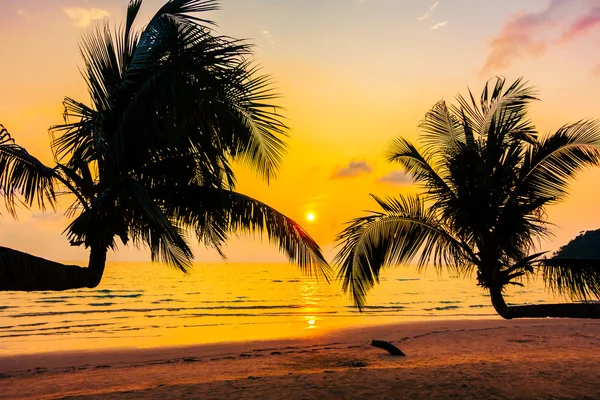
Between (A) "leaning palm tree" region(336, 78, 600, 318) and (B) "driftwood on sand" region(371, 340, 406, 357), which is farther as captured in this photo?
(B) "driftwood on sand" region(371, 340, 406, 357)

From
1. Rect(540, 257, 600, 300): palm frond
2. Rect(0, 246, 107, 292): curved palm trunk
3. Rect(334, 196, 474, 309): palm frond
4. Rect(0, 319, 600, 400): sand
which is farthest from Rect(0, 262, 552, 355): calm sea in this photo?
Rect(0, 246, 107, 292): curved palm trunk

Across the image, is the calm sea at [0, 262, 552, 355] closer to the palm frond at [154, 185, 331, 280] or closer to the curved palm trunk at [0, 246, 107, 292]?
the palm frond at [154, 185, 331, 280]

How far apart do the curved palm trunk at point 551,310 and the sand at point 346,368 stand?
1389mm

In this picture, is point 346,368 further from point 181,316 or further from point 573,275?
point 181,316

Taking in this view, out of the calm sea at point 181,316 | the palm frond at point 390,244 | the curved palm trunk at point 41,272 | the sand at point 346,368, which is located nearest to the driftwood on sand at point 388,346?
the sand at point 346,368

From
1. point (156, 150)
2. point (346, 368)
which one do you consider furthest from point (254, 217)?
point (346, 368)

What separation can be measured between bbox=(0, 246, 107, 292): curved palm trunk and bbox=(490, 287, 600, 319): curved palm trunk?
15.9 feet

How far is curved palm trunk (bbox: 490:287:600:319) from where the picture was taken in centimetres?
523

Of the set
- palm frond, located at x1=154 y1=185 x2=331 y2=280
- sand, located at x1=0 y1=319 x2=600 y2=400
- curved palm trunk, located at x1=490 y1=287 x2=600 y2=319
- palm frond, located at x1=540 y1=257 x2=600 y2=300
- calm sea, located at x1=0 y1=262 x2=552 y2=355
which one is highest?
palm frond, located at x1=154 y1=185 x2=331 y2=280

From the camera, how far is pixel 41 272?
450cm

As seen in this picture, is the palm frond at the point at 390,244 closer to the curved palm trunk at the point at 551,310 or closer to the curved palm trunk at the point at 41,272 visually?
the curved palm trunk at the point at 551,310

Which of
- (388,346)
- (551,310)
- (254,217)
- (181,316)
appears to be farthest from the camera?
(181,316)

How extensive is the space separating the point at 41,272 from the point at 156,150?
2.18 m

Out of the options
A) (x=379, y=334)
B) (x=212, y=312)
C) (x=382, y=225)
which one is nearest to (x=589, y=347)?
(x=379, y=334)
